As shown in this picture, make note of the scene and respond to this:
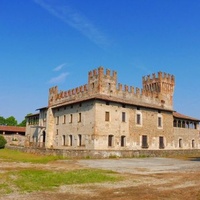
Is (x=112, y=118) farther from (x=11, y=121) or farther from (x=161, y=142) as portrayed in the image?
(x=11, y=121)

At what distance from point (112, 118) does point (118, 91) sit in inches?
164

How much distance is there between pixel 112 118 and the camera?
104 ft

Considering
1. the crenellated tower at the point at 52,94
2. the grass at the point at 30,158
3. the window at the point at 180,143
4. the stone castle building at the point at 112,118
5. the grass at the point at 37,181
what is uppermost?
the crenellated tower at the point at 52,94

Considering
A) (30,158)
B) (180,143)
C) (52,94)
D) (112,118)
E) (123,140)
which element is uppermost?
(52,94)

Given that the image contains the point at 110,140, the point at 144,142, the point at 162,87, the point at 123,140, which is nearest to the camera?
the point at 110,140

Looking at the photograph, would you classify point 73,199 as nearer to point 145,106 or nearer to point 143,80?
point 145,106

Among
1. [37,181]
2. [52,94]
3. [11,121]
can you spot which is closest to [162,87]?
[52,94]

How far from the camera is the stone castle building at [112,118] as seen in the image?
3102 cm

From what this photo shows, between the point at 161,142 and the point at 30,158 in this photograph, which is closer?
the point at 30,158

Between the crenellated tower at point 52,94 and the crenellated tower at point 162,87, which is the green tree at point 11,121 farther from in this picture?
the crenellated tower at point 162,87

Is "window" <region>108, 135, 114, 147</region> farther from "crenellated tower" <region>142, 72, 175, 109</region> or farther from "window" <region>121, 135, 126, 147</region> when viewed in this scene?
"crenellated tower" <region>142, 72, 175, 109</region>

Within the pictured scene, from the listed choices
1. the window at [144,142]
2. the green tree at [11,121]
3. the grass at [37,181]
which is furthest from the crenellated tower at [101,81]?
the green tree at [11,121]

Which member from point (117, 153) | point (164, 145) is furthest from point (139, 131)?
point (117, 153)

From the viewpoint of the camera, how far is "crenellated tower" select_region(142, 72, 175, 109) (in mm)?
39594
